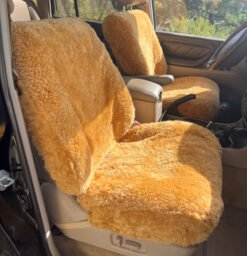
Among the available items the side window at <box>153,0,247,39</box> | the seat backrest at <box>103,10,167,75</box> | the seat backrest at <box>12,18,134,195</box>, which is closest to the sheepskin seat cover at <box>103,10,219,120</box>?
the seat backrest at <box>103,10,167,75</box>

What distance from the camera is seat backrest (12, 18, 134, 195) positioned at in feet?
3.26

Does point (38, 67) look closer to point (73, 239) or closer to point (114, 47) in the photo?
point (73, 239)

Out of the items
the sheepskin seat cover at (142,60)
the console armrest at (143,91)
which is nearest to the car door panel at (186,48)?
the sheepskin seat cover at (142,60)

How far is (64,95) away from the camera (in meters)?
1.08

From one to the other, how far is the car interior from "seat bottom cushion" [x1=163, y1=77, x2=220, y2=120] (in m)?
0.34

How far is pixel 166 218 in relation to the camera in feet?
3.26

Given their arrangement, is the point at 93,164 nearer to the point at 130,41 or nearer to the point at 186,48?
the point at 130,41

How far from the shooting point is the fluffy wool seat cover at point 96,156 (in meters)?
1.00

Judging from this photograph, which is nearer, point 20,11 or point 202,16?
point 20,11

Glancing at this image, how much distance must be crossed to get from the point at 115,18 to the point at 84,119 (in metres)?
1.12

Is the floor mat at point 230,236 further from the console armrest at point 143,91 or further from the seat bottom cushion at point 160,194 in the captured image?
the console armrest at point 143,91

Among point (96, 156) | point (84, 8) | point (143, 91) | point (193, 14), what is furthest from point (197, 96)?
point (84, 8)

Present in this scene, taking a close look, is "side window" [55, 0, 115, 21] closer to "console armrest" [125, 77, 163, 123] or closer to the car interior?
"console armrest" [125, 77, 163, 123]

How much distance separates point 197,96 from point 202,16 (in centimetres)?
83
